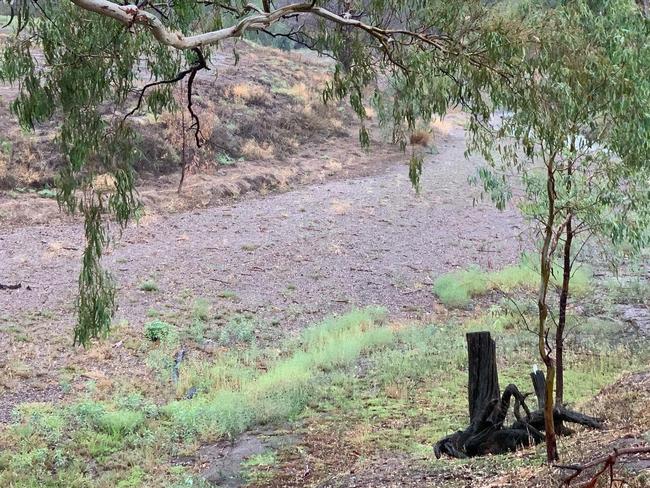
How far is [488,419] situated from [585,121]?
8.47 feet

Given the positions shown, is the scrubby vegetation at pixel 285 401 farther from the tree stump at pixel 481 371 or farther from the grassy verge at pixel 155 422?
the tree stump at pixel 481 371

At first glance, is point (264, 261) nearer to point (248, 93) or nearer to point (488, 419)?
point (488, 419)

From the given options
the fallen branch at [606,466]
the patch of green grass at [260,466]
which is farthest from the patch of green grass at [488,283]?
the fallen branch at [606,466]

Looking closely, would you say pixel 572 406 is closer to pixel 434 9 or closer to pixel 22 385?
pixel 434 9

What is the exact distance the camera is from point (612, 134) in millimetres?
6266

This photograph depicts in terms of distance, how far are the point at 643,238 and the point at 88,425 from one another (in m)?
6.20

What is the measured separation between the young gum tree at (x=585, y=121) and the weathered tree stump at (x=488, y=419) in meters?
0.38

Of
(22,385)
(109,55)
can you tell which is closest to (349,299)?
(22,385)

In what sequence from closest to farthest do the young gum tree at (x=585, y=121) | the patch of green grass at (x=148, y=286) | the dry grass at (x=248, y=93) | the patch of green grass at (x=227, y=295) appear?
the young gum tree at (x=585, y=121), the patch of green grass at (x=148, y=286), the patch of green grass at (x=227, y=295), the dry grass at (x=248, y=93)

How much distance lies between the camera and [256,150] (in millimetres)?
21062

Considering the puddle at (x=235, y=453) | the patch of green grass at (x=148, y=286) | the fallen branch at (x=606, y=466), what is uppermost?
the fallen branch at (x=606, y=466)

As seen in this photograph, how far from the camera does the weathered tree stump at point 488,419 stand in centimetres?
561

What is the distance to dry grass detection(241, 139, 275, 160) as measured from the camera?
20922 mm

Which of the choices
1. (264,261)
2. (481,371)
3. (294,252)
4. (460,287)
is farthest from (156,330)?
(481,371)
